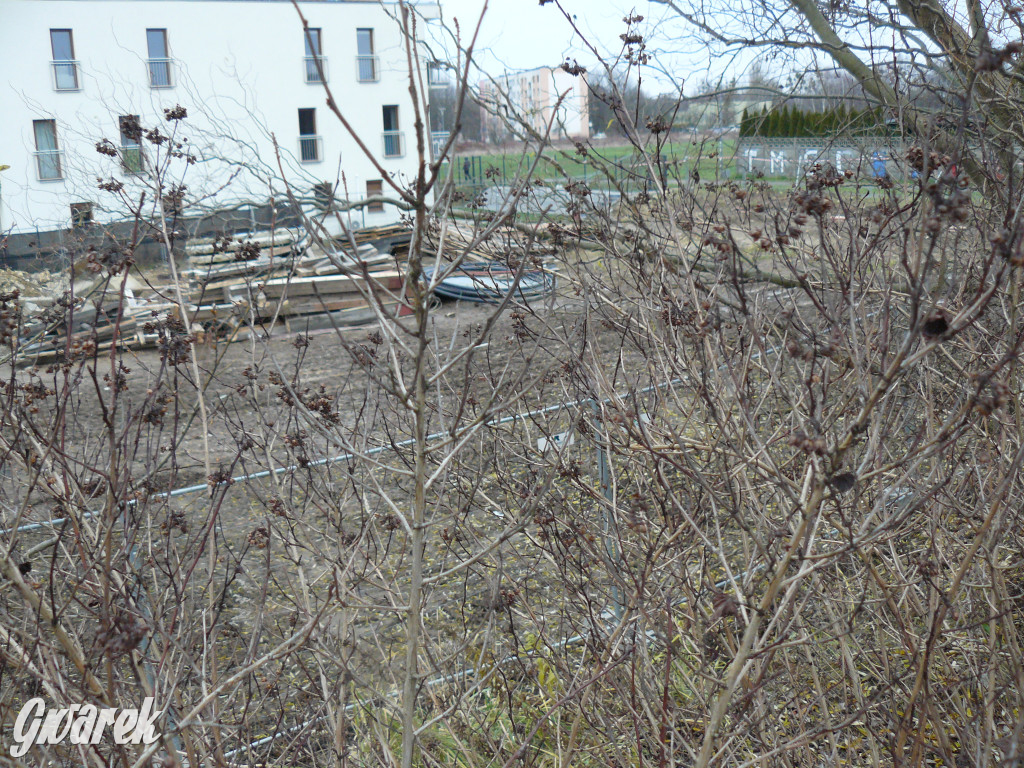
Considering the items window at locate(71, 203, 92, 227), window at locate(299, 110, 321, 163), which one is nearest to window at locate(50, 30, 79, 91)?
window at locate(299, 110, 321, 163)

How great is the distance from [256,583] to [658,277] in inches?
141

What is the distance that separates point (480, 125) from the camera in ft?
36.3

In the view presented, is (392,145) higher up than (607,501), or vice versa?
(392,145)

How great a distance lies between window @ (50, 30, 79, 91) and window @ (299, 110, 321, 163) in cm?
688

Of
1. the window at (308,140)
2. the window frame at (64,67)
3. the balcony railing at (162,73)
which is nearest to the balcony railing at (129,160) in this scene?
the window frame at (64,67)

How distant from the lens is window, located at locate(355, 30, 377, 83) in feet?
94.3

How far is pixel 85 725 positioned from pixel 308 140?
28.9 meters

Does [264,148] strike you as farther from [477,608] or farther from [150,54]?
[477,608]

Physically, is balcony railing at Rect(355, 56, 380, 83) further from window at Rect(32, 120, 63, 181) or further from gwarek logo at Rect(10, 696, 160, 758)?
gwarek logo at Rect(10, 696, 160, 758)

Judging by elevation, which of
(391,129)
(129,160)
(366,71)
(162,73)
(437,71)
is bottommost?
(129,160)

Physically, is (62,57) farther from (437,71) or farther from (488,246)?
(488,246)

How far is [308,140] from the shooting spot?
2875cm

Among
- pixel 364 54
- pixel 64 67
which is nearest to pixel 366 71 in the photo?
pixel 364 54

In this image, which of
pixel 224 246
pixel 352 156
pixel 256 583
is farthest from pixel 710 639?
pixel 352 156
